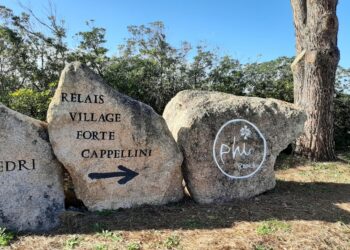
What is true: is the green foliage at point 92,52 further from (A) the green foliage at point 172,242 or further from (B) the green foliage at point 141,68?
(A) the green foliage at point 172,242

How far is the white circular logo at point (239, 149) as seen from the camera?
5676 millimetres

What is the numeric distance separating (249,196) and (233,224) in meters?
1.13

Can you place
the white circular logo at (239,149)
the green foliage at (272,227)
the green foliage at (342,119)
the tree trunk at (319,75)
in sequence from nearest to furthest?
the green foliage at (272,227)
the white circular logo at (239,149)
the tree trunk at (319,75)
the green foliage at (342,119)

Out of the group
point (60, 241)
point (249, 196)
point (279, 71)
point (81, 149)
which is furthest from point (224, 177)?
point (279, 71)

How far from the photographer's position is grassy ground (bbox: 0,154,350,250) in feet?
13.5

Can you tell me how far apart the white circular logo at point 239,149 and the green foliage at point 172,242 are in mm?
1631

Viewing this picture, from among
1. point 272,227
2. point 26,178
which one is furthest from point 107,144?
point 272,227

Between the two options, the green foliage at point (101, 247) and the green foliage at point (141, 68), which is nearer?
the green foliage at point (101, 247)

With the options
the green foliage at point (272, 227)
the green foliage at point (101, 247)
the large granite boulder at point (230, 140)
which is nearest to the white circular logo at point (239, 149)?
the large granite boulder at point (230, 140)

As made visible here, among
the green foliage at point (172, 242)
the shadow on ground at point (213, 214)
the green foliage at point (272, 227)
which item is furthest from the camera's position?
the shadow on ground at point (213, 214)

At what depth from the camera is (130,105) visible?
514 centimetres

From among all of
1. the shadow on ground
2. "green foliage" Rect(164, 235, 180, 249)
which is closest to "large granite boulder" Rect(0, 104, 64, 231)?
the shadow on ground

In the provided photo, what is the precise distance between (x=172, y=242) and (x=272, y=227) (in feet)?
4.29

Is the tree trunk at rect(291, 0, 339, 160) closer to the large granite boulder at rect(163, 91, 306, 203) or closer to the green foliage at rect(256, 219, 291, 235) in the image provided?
the large granite boulder at rect(163, 91, 306, 203)
